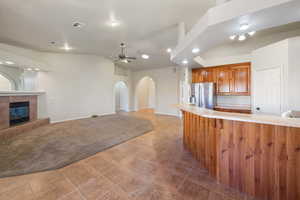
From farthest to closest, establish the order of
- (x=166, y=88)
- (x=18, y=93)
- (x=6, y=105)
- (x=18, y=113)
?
(x=166, y=88)
(x=18, y=113)
(x=18, y=93)
(x=6, y=105)

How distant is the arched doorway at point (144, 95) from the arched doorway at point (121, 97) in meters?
0.83

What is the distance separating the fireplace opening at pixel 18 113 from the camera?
164 inches

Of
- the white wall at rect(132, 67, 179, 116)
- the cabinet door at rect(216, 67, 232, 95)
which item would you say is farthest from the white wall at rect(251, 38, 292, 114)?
the white wall at rect(132, 67, 179, 116)

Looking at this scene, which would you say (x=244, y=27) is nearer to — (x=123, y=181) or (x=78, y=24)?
(x=123, y=181)

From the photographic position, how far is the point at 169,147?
3.11 meters

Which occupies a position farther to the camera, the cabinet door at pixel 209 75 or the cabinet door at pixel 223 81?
the cabinet door at pixel 209 75

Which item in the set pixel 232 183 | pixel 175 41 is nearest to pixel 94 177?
pixel 232 183

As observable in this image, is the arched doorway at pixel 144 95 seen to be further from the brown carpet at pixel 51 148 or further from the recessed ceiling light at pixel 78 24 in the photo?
the recessed ceiling light at pixel 78 24

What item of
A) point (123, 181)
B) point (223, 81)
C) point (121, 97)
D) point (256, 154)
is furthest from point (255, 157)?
point (121, 97)

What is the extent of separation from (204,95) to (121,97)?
6520mm

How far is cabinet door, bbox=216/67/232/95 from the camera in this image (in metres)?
4.75

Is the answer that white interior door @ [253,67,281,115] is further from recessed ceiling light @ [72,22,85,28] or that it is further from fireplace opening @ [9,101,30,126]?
fireplace opening @ [9,101,30,126]

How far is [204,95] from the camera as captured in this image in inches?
197

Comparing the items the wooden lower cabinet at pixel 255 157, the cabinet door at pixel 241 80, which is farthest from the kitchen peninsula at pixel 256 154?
the cabinet door at pixel 241 80
